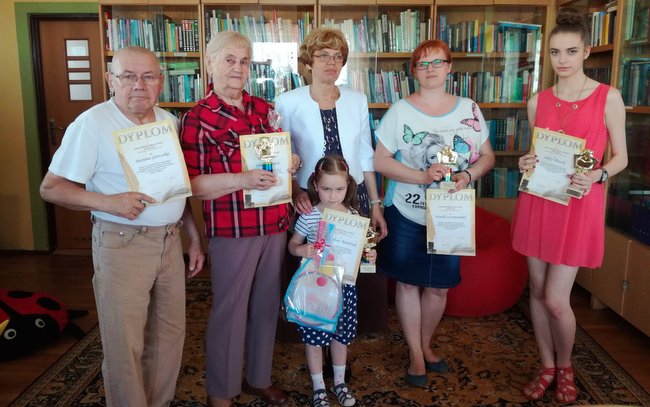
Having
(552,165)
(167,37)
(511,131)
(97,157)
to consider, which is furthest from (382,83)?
(97,157)

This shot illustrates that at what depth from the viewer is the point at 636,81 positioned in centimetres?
341

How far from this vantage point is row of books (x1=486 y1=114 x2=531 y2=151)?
187 inches

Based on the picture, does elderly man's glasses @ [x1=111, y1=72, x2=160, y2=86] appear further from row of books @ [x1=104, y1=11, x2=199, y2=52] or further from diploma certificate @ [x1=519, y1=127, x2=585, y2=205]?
row of books @ [x1=104, y1=11, x2=199, y2=52]

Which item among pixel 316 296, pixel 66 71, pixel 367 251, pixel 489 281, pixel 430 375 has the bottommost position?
pixel 430 375

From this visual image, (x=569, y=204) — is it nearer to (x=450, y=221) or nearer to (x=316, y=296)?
(x=450, y=221)

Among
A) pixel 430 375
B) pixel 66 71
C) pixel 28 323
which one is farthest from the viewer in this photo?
pixel 66 71

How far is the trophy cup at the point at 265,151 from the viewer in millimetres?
2076

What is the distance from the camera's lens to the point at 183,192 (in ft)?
6.30

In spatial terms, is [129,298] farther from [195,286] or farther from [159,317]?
[195,286]

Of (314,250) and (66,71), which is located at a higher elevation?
(66,71)

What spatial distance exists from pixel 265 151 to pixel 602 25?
9.41 feet

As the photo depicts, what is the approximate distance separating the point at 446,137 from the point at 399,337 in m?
1.37

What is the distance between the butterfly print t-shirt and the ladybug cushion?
211 cm

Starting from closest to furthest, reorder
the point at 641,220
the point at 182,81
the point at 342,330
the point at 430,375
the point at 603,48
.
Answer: the point at 342,330
the point at 430,375
the point at 641,220
the point at 603,48
the point at 182,81
